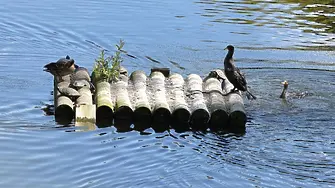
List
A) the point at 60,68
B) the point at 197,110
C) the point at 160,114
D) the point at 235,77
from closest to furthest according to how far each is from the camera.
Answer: the point at 197,110 < the point at 160,114 < the point at 235,77 < the point at 60,68

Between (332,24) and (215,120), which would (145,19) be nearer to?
(332,24)

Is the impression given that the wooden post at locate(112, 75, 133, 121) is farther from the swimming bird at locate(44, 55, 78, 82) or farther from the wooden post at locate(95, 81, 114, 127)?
the swimming bird at locate(44, 55, 78, 82)

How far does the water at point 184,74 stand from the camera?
15.3 meters

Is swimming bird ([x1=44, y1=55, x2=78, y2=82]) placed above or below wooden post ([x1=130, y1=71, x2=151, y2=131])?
above

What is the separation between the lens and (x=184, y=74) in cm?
2369

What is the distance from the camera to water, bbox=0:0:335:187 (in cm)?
1531

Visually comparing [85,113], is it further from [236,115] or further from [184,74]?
[184,74]

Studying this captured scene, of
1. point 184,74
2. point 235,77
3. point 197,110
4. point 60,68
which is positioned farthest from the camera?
point 184,74

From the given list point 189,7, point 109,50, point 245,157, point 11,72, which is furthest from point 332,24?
point 245,157

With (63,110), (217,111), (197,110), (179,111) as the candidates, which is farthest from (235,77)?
(63,110)

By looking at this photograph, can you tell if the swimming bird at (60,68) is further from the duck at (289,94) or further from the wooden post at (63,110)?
the duck at (289,94)

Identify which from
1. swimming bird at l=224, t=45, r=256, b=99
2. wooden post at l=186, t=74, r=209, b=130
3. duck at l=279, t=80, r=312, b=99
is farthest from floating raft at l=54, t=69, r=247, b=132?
duck at l=279, t=80, r=312, b=99

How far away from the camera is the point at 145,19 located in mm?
30797

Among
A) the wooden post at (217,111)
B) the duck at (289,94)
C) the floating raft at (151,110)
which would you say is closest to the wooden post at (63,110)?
the floating raft at (151,110)
